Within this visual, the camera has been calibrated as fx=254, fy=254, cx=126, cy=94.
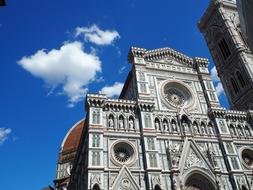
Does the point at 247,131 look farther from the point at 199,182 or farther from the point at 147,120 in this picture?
the point at 147,120

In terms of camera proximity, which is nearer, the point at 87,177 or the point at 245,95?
the point at 87,177

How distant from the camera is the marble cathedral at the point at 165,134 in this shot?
68.1ft

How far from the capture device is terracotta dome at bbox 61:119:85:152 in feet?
148

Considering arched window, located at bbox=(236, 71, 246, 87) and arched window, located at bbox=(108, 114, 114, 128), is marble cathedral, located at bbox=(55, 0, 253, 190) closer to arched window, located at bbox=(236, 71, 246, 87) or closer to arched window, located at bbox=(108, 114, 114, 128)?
arched window, located at bbox=(108, 114, 114, 128)

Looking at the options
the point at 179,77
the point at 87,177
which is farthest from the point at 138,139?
the point at 179,77

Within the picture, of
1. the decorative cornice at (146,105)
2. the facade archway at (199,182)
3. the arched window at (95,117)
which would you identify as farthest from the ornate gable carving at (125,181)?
the decorative cornice at (146,105)

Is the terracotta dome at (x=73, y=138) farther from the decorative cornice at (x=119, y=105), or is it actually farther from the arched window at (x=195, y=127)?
the arched window at (x=195, y=127)

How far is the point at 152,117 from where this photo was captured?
24.1 metres

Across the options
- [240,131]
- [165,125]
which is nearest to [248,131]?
[240,131]

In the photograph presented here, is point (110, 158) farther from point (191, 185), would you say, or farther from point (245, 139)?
point (245, 139)

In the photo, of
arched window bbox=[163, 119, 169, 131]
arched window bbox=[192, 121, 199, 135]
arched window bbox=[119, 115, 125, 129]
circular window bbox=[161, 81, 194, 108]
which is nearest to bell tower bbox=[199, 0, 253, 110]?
circular window bbox=[161, 81, 194, 108]

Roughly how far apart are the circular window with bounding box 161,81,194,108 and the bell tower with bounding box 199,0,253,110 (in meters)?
9.95

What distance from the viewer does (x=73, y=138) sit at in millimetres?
46969

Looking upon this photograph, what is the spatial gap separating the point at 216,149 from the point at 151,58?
Answer: 11947 mm
